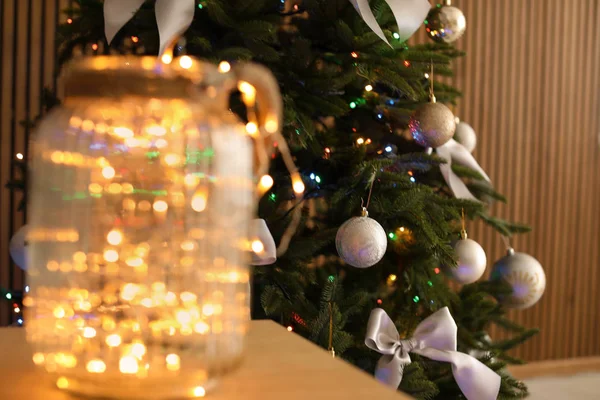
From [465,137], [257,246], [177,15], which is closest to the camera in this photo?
[257,246]

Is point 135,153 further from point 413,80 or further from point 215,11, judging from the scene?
point 413,80

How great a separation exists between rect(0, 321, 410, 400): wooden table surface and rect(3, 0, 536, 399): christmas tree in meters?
0.45

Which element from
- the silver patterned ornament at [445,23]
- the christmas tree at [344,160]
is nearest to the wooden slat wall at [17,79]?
the christmas tree at [344,160]

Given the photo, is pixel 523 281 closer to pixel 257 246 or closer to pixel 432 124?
pixel 432 124

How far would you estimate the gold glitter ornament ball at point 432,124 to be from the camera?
1.13m

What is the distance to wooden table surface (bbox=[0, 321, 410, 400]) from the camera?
16.6 inches

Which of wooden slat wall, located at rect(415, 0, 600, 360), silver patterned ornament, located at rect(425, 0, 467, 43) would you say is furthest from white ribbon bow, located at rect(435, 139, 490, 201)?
wooden slat wall, located at rect(415, 0, 600, 360)

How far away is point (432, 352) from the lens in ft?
3.38

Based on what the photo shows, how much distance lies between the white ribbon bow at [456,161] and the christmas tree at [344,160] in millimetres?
38

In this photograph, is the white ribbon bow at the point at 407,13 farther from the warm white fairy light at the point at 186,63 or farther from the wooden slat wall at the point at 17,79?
the wooden slat wall at the point at 17,79

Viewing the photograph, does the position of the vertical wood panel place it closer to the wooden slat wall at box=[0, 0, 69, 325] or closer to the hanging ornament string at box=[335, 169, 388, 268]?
the wooden slat wall at box=[0, 0, 69, 325]

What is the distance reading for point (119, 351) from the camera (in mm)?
420

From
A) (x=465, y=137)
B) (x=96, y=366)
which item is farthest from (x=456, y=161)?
(x=96, y=366)

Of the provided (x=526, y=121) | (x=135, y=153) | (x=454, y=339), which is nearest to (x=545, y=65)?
(x=526, y=121)
